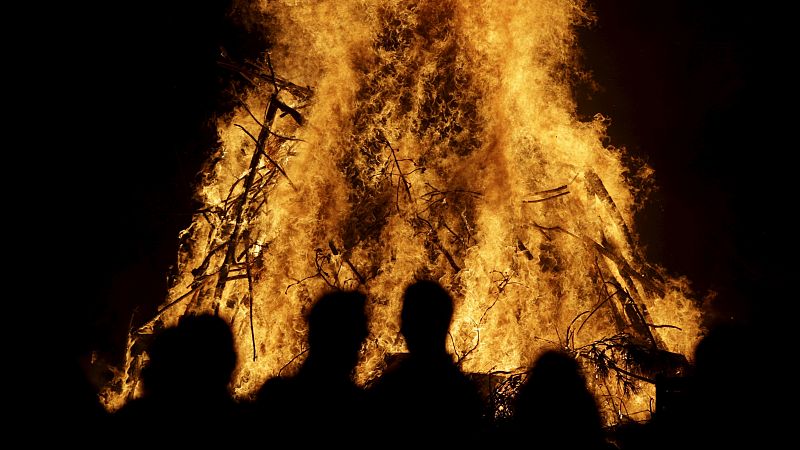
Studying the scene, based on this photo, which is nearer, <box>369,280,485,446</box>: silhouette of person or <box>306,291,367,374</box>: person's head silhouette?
<box>369,280,485,446</box>: silhouette of person

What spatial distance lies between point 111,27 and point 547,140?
377cm

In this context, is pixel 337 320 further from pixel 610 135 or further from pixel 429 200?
pixel 610 135

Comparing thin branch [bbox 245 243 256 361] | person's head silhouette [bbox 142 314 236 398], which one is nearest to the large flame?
thin branch [bbox 245 243 256 361]

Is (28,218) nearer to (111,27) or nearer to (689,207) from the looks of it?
(111,27)

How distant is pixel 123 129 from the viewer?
10.0 feet

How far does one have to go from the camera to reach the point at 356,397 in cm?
288

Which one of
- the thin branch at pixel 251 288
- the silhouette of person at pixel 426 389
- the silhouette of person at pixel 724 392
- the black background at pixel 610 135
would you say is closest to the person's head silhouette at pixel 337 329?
the silhouette of person at pixel 426 389

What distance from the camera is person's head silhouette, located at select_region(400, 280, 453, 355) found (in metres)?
2.94

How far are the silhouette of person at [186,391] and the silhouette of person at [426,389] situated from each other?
121 cm

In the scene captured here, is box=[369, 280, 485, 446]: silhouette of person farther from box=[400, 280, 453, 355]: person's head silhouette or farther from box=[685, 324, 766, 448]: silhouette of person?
box=[685, 324, 766, 448]: silhouette of person

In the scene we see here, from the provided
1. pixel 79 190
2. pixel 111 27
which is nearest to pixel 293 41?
pixel 111 27

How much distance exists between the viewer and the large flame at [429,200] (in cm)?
297

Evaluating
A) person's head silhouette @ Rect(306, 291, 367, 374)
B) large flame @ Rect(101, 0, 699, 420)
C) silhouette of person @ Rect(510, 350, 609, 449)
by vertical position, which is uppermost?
large flame @ Rect(101, 0, 699, 420)

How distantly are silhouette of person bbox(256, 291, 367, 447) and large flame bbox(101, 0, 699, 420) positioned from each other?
0.12 metres
